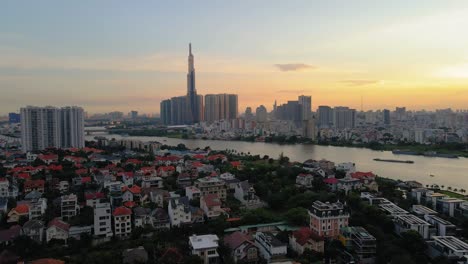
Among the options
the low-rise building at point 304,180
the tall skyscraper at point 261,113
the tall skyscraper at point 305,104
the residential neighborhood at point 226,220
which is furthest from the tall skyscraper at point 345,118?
the low-rise building at point 304,180

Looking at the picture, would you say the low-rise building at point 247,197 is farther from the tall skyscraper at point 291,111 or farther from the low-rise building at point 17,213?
the tall skyscraper at point 291,111

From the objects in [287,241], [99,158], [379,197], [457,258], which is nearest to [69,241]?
[287,241]

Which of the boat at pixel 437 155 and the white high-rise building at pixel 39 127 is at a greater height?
the white high-rise building at pixel 39 127

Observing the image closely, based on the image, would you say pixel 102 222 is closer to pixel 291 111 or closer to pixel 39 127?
pixel 39 127

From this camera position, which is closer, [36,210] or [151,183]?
[36,210]

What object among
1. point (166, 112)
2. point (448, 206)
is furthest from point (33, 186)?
point (166, 112)

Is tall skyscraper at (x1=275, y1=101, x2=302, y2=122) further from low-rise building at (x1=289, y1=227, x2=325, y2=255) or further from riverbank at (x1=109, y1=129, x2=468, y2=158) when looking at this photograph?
low-rise building at (x1=289, y1=227, x2=325, y2=255)
